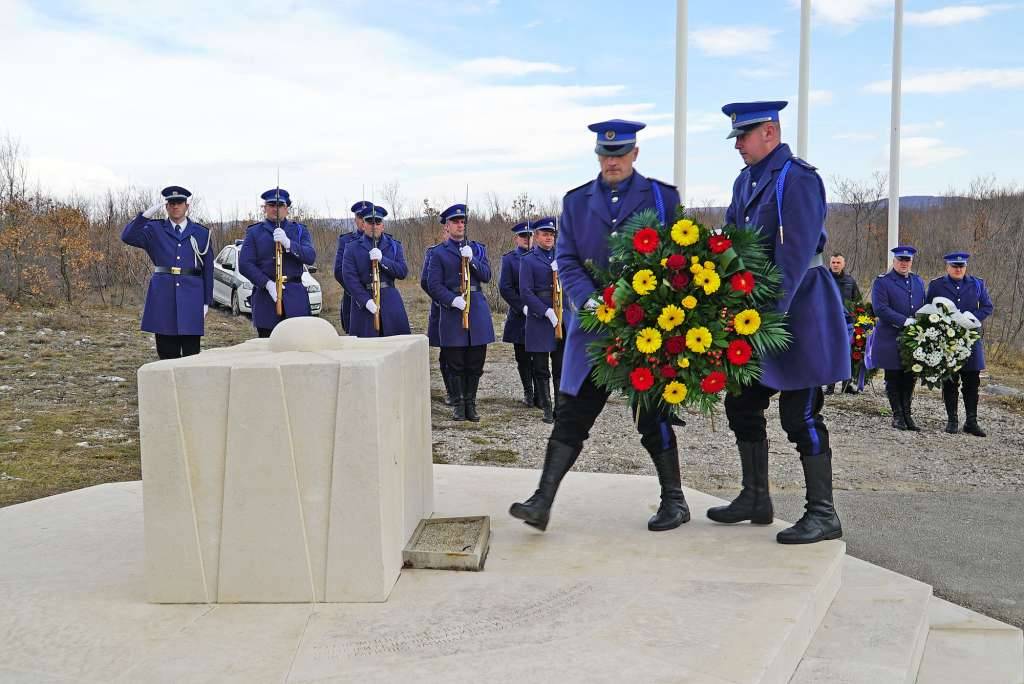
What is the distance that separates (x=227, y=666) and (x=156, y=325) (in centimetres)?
562

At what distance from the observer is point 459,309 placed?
9.59 meters

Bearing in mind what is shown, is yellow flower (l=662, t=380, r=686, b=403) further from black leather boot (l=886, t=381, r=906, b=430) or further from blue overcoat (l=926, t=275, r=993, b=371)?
blue overcoat (l=926, t=275, r=993, b=371)

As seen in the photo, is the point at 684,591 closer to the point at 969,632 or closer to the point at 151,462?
the point at 969,632

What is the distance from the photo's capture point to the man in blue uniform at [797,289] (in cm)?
412

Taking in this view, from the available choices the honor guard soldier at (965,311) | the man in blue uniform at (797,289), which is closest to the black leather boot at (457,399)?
the honor guard soldier at (965,311)

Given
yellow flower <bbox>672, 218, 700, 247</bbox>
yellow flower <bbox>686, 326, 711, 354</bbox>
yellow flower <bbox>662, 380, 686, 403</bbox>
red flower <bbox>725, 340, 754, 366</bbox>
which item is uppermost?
yellow flower <bbox>672, 218, 700, 247</bbox>

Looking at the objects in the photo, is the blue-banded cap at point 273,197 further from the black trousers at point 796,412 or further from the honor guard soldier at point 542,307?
the black trousers at point 796,412

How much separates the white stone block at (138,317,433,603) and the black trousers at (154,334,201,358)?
194 inches

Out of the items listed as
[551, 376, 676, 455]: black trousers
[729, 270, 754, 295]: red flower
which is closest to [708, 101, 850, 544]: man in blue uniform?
[729, 270, 754, 295]: red flower

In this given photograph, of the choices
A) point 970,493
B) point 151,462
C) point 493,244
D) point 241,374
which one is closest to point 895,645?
point 241,374

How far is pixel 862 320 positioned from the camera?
11.2 metres

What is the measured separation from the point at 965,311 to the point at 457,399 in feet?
16.3

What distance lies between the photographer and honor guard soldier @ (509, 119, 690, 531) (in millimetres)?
4414

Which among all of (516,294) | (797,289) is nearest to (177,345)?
(516,294)
